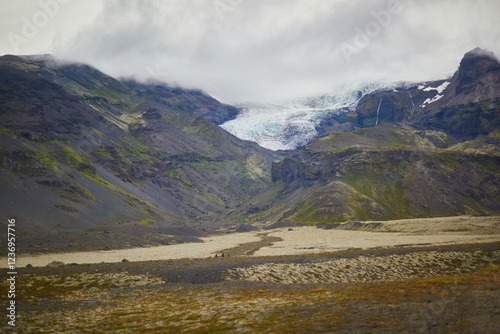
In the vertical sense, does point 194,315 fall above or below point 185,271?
above

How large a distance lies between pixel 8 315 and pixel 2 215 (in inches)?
4125

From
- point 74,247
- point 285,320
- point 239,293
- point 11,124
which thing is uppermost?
point 11,124

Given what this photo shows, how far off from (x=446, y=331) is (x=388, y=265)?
104 ft

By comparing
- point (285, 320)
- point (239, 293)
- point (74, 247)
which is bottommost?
point (74, 247)

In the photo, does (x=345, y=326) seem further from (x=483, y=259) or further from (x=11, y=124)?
(x=11, y=124)

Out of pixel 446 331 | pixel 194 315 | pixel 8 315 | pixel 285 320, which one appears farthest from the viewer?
Result: pixel 8 315

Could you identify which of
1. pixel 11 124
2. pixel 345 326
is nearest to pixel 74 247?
pixel 345 326

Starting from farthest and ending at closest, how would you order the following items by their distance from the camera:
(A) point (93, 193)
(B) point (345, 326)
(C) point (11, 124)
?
(C) point (11, 124) → (A) point (93, 193) → (B) point (345, 326)

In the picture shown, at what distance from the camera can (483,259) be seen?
45.9 meters

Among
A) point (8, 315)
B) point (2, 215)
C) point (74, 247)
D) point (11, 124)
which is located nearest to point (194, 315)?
point (8, 315)

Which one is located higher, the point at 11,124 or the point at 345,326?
the point at 11,124

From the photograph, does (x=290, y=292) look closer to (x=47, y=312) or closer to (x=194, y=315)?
(x=194, y=315)

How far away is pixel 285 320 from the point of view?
63.8ft

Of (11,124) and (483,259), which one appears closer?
(483,259)
